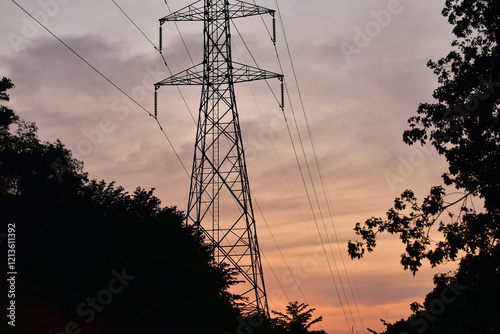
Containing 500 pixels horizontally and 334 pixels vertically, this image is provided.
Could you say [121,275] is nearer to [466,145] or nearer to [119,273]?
[119,273]

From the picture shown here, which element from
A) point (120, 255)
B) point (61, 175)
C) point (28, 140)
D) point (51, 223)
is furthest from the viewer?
point (28, 140)


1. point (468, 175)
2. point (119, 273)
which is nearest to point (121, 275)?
point (119, 273)

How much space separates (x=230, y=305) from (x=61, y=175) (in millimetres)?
23733

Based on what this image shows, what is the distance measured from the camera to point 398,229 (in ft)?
90.7

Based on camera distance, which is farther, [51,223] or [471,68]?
[51,223]

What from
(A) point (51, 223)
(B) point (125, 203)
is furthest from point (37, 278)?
(B) point (125, 203)

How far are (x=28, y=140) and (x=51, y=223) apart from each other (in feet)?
73.1

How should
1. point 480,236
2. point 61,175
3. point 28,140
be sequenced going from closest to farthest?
point 480,236
point 61,175
point 28,140

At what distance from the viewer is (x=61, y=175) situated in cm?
5253

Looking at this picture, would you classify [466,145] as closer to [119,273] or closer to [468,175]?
[468,175]

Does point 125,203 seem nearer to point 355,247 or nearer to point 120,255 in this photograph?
point 120,255

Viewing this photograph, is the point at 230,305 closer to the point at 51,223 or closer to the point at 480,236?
the point at 51,223

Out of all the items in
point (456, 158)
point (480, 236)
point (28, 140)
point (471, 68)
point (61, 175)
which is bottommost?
point (480, 236)

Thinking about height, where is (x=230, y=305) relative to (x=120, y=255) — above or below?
below
